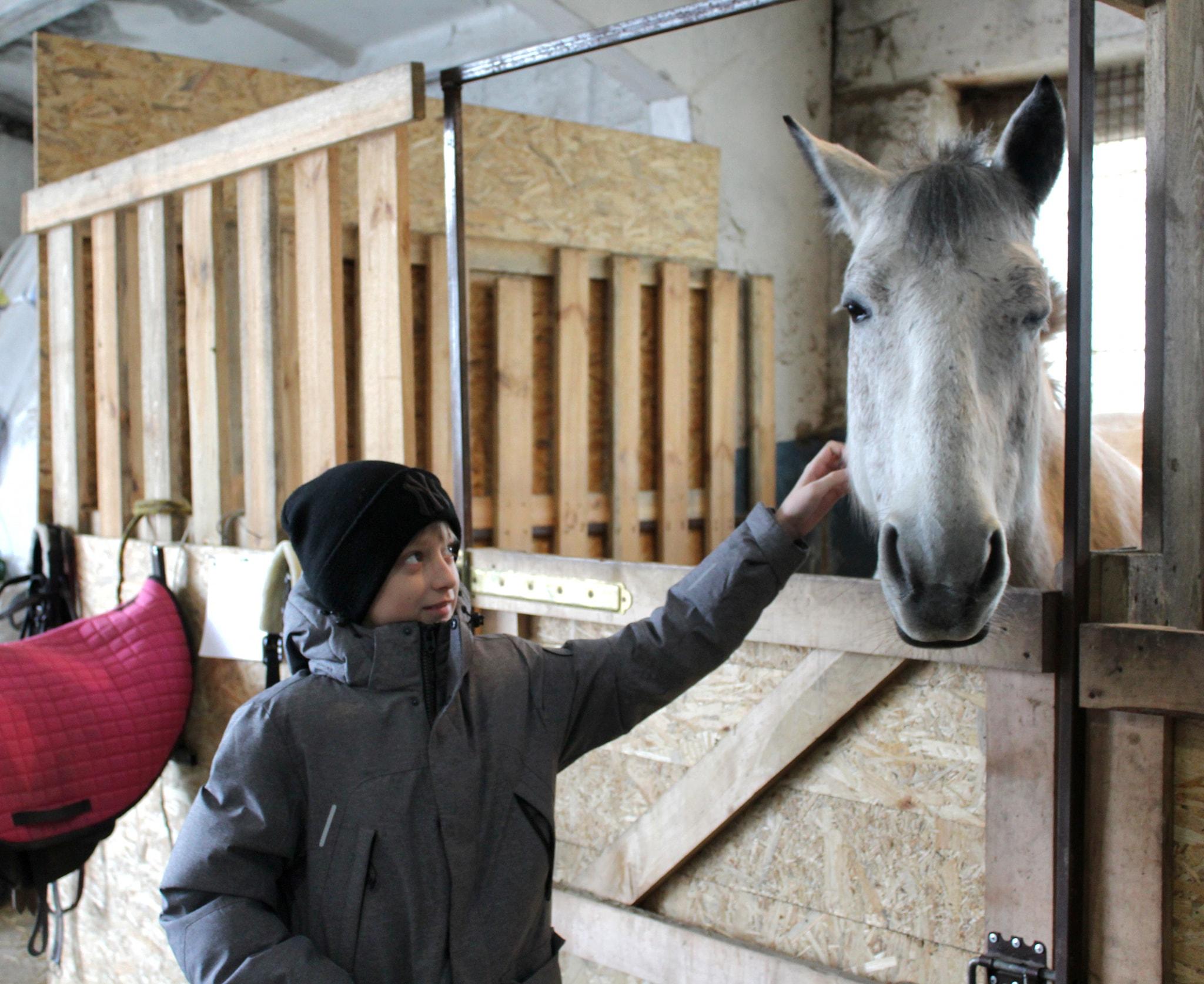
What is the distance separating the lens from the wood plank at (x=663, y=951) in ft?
5.45

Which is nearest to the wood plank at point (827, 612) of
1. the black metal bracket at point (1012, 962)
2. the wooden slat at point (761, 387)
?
the black metal bracket at point (1012, 962)

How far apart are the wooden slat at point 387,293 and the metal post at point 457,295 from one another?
89 millimetres

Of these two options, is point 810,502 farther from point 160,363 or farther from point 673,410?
point 673,410

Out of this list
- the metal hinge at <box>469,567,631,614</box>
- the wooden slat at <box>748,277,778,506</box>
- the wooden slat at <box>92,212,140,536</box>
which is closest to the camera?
the metal hinge at <box>469,567,631,614</box>

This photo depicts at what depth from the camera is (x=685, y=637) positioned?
1447 millimetres

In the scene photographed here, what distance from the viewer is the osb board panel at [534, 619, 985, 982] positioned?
4.95ft

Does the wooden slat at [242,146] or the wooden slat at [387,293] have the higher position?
the wooden slat at [242,146]

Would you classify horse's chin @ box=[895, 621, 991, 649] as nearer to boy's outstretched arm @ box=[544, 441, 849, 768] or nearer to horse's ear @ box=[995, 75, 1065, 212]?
boy's outstretched arm @ box=[544, 441, 849, 768]

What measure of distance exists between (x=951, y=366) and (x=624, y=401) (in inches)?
104

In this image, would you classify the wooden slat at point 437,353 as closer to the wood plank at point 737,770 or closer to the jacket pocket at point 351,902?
the wood plank at point 737,770

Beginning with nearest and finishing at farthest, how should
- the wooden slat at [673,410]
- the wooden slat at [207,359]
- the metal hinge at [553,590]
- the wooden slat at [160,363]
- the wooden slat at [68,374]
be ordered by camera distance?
the metal hinge at [553,590], the wooden slat at [207,359], the wooden slat at [160,363], the wooden slat at [68,374], the wooden slat at [673,410]

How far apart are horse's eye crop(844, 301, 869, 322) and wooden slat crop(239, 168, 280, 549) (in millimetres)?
1437

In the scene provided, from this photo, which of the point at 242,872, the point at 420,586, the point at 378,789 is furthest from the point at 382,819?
the point at 420,586

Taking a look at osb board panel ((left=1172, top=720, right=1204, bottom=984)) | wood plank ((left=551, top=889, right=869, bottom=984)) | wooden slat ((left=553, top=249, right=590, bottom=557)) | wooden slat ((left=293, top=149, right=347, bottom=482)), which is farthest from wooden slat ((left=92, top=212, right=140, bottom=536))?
osb board panel ((left=1172, top=720, right=1204, bottom=984))
